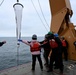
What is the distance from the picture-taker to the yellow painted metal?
37.6 feet

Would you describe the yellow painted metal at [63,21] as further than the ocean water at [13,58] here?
No

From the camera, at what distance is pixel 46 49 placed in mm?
9359

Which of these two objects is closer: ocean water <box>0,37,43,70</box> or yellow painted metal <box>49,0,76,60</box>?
yellow painted metal <box>49,0,76,60</box>

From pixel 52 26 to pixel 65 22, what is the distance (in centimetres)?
88

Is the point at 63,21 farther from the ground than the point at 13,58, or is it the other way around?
the point at 63,21

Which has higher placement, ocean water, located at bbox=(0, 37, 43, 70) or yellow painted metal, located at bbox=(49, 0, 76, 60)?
yellow painted metal, located at bbox=(49, 0, 76, 60)

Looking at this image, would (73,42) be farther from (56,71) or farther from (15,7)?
(15,7)

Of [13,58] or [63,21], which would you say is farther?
[13,58]

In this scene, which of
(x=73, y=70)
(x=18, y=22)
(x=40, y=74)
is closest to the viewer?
(x=18, y=22)

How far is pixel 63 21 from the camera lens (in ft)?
38.7

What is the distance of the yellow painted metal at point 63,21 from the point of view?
1145 centimetres

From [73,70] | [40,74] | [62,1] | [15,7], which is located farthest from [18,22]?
[62,1]

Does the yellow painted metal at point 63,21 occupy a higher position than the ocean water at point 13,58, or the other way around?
the yellow painted metal at point 63,21

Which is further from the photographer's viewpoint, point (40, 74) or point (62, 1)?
point (62, 1)
